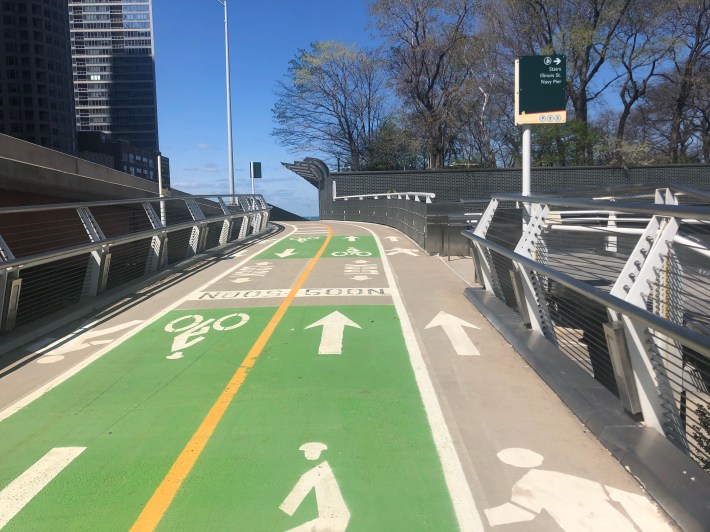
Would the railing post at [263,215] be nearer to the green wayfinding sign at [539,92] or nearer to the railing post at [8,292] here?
the green wayfinding sign at [539,92]

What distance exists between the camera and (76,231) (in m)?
15.1

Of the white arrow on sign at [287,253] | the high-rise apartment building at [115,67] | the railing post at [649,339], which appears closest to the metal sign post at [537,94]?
the white arrow on sign at [287,253]

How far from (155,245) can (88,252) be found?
2.65 metres

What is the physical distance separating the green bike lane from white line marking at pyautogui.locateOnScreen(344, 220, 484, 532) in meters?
0.07

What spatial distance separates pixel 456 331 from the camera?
24.3 feet

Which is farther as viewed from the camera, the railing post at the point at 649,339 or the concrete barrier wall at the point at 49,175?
the concrete barrier wall at the point at 49,175

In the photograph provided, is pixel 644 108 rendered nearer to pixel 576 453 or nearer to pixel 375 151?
pixel 375 151

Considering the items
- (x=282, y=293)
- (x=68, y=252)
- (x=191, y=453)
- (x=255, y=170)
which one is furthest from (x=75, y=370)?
(x=255, y=170)

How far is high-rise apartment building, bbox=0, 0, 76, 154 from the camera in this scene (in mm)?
82625

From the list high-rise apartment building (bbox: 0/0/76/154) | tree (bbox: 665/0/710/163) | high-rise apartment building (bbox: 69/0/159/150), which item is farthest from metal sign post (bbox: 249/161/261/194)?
high-rise apartment building (bbox: 69/0/159/150)

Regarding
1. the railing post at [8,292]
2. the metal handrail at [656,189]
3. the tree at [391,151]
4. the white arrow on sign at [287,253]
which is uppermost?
the tree at [391,151]

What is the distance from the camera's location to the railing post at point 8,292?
6.66 meters

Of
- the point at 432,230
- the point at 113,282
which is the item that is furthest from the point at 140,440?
the point at 432,230

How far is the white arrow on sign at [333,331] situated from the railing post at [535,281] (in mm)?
2150
